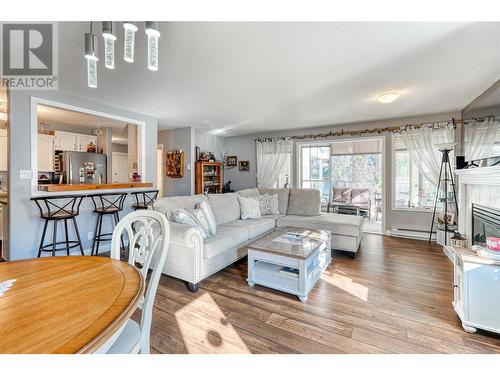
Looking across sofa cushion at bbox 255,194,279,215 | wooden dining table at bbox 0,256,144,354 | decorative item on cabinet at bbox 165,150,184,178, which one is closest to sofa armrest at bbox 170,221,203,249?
wooden dining table at bbox 0,256,144,354

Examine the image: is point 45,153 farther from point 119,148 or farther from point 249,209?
point 249,209

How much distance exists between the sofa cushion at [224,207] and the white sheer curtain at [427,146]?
136 inches

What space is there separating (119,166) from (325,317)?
663 centimetres

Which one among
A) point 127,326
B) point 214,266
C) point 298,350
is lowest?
point 298,350

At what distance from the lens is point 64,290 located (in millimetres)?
933

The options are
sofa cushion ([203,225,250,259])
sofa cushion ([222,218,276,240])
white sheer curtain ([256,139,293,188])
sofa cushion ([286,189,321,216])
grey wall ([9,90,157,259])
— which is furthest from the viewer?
white sheer curtain ([256,139,293,188])

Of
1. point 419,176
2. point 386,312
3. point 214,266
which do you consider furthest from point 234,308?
point 419,176

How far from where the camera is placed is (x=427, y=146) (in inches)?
163

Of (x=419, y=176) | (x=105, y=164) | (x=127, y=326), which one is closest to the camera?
(x=127, y=326)

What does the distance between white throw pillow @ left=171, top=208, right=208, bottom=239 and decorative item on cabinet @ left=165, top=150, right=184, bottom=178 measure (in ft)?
9.89

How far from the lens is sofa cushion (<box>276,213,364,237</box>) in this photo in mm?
3301

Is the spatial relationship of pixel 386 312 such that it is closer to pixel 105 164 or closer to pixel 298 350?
pixel 298 350

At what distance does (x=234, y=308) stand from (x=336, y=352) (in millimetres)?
877

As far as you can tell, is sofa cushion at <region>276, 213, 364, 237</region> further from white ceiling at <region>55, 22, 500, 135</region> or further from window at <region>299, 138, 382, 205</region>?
window at <region>299, 138, 382, 205</region>
